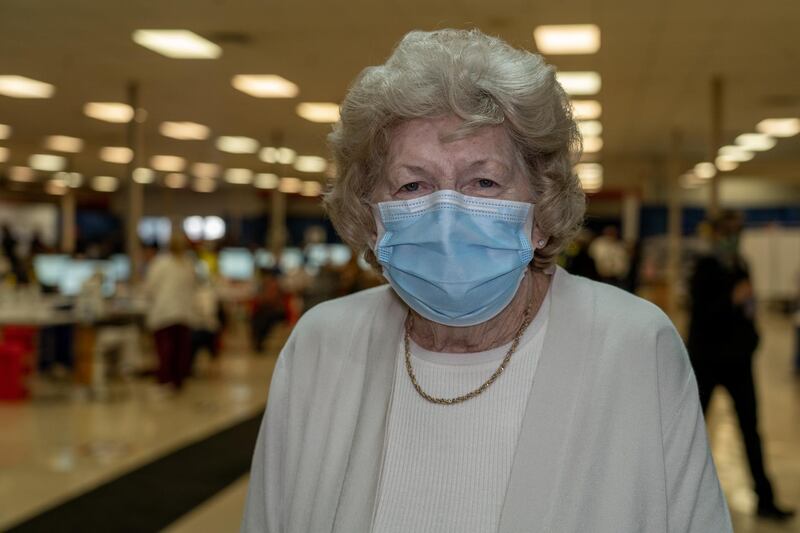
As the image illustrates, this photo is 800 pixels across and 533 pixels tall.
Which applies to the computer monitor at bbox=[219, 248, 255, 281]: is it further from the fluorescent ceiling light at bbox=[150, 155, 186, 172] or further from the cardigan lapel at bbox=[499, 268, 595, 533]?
the cardigan lapel at bbox=[499, 268, 595, 533]

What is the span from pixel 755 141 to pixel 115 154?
14.2 metres

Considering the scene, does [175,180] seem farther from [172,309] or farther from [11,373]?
[11,373]

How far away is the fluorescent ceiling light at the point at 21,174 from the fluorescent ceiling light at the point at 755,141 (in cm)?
1821

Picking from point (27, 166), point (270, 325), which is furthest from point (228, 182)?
point (270, 325)

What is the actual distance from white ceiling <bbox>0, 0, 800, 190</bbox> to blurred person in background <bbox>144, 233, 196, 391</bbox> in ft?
6.96

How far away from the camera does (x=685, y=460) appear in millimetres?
1342

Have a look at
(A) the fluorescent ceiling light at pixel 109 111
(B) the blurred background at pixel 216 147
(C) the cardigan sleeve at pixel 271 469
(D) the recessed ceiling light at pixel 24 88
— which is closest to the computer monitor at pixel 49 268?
(B) the blurred background at pixel 216 147

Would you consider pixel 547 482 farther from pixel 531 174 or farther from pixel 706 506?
pixel 531 174

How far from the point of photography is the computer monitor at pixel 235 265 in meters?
15.6

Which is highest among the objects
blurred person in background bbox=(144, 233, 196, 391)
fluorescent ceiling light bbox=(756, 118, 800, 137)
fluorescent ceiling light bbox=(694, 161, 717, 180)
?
fluorescent ceiling light bbox=(756, 118, 800, 137)

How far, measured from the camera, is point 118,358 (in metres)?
9.82

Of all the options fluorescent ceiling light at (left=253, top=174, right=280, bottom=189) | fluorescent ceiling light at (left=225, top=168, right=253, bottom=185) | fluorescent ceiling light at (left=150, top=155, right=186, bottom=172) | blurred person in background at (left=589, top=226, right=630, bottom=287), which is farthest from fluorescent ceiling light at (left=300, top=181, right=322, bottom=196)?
blurred person in background at (left=589, top=226, right=630, bottom=287)

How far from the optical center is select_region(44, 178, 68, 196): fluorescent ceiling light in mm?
26950

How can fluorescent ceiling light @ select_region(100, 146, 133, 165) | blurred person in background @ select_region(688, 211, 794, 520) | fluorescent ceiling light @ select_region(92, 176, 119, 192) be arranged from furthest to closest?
fluorescent ceiling light @ select_region(92, 176, 119, 192)
fluorescent ceiling light @ select_region(100, 146, 133, 165)
blurred person in background @ select_region(688, 211, 794, 520)
